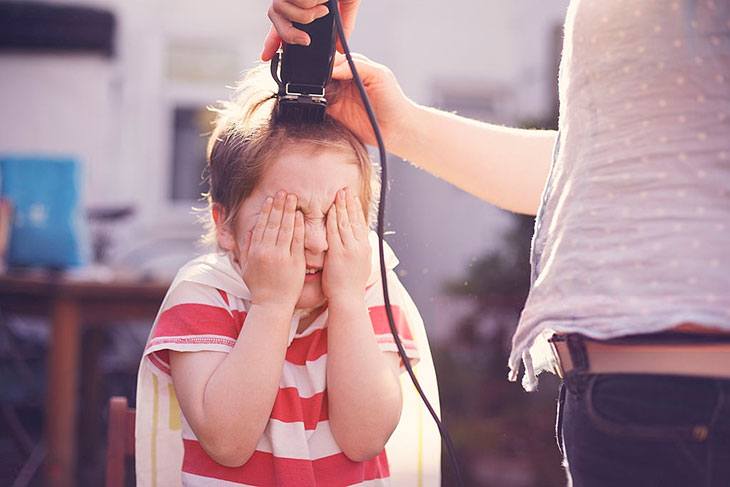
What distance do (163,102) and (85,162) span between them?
62 cm

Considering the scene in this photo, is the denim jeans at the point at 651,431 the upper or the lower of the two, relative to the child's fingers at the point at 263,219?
lower

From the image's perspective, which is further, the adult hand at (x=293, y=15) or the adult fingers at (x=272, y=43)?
the adult fingers at (x=272, y=43)

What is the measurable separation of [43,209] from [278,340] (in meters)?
2.26

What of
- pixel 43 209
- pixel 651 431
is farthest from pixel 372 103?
pixel 43 209

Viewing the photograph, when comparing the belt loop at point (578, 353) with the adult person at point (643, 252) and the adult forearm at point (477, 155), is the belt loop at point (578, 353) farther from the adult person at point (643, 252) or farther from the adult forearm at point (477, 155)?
the adult forearm at point (477, 155)

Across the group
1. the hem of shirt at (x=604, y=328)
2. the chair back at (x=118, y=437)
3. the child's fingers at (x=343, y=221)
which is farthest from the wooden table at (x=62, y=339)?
the hem of shirt at (x=604, y=328)

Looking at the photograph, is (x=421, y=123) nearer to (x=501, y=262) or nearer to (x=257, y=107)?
(x=257, y=107)

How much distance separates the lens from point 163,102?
5.63 metres

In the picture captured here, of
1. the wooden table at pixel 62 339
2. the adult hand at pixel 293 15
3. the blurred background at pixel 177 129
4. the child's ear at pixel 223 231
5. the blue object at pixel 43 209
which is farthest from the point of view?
the blurred background at pixel 177 129

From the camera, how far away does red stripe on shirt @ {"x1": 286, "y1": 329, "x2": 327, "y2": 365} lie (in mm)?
1092

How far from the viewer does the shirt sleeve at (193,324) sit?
3.33 feet

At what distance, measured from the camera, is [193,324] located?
103 centimetres

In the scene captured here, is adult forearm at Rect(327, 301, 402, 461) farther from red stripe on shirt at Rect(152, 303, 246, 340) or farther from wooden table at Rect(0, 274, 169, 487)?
wooden table at Rect(0, 274, 169, 487)

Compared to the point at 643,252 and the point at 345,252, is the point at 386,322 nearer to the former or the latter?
the point at 345,252
